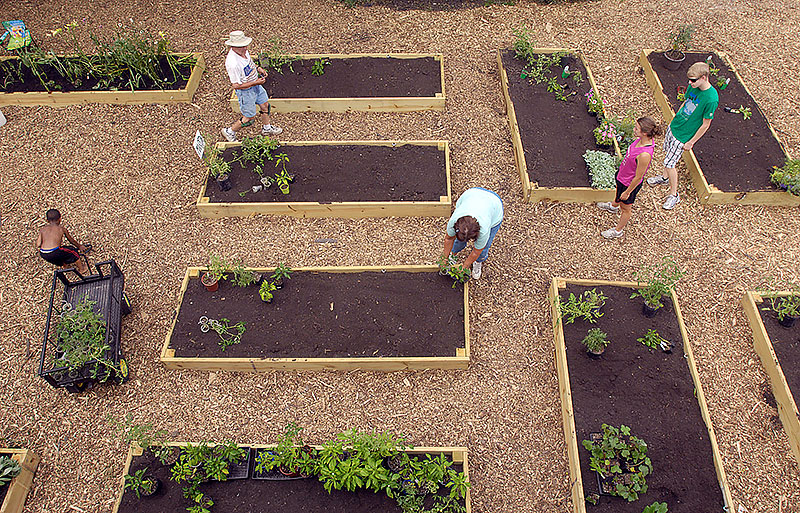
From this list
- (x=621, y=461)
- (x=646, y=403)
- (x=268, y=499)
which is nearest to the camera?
(x=268, y=499)

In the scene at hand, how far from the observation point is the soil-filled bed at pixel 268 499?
403cm

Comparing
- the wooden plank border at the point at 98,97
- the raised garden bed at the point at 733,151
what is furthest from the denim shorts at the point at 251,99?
the raised garden bed at the point at 733,151

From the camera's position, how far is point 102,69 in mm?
7754

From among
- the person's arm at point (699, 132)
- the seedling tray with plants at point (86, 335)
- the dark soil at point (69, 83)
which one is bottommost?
the seedling tray with plants at point (86, 335)

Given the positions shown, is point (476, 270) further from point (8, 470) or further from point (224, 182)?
point (8, 470)

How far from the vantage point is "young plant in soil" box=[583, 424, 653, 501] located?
4.00m

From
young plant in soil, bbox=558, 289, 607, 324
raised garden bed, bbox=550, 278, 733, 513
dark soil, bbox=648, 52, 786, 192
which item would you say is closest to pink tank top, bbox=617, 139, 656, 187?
raised garden bed, bbox=550, 278, 733, 513

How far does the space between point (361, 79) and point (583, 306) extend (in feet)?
16.3

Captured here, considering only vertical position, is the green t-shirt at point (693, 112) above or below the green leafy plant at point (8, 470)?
above

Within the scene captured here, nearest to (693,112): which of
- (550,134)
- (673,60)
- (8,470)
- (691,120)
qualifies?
(691,120)

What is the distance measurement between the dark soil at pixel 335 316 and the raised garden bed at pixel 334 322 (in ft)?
0.03

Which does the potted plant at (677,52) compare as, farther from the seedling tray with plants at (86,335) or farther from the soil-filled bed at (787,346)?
the seedling tray with plants at (86,335)

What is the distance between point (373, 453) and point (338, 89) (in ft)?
18.2

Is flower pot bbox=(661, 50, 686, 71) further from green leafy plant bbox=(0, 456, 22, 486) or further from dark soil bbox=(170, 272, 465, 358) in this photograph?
green leafy plant bbox=(0, 456, 22, 486)
